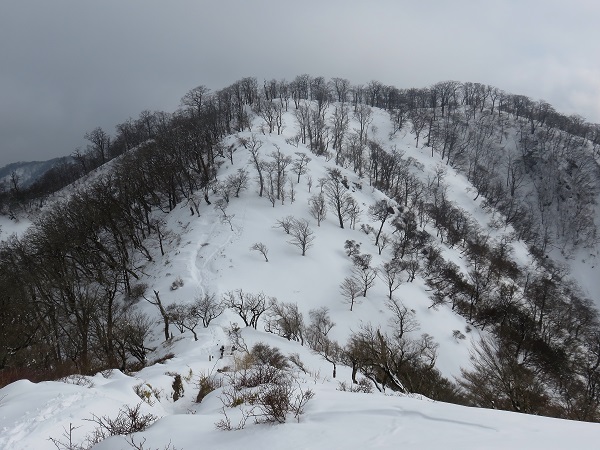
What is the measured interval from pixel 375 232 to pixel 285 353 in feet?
119

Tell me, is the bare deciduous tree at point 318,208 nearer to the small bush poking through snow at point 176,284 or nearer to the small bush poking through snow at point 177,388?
the small bush poking through snow at point 176,284

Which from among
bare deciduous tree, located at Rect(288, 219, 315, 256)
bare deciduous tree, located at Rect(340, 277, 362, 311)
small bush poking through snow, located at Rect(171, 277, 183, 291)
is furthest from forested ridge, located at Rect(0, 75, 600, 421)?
small bush poking through snow, located at Rect(171, 277, 183, 291)

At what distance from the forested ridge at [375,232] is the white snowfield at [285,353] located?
2286mm

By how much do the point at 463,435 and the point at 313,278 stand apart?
3664 centimetres

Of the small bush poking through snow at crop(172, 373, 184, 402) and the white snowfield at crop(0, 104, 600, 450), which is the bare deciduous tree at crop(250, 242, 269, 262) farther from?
the small bush poking through snow at crop(172, 373, 184, 402)

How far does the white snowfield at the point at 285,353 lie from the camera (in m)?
Answer: 6.01

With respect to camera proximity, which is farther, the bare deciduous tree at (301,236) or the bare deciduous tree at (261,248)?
the bare deciduous tree at (301,236)

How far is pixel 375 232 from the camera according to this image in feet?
186

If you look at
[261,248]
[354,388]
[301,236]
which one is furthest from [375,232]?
[354,388]

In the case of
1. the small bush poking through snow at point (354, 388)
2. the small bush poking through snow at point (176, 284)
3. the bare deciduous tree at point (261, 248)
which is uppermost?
the small bush poking through snow at point (354, 388)

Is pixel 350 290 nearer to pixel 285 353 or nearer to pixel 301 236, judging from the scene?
pixel 301 236

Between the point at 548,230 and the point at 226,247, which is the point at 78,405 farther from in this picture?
the point at 548,230

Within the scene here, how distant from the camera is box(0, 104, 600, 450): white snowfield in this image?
601 centimetres

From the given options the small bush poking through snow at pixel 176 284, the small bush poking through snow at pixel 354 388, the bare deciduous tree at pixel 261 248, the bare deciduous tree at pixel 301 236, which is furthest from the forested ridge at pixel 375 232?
the bare deciduous tree at pixel 261 248
